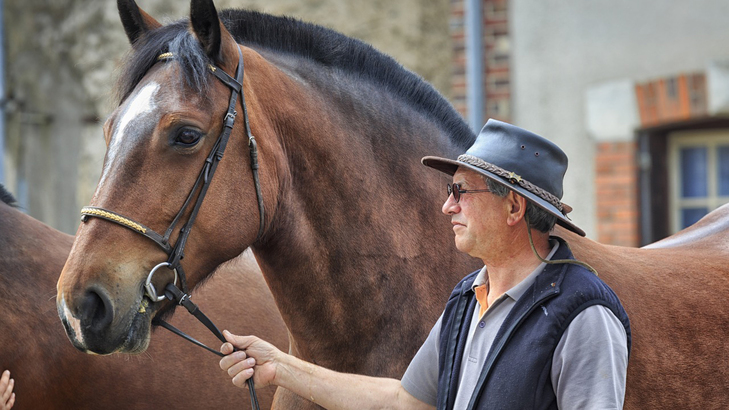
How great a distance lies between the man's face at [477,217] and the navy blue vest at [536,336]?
6.4 inches

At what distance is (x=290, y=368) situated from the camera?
2.33 metres

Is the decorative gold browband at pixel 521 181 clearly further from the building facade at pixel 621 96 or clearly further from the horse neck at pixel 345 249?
the building facade at pixel 621 96

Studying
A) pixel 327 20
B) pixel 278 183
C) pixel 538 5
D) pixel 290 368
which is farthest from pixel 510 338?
pixel 327 20

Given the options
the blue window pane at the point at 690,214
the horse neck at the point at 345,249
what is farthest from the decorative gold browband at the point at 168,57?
the blue window pane at the point at 690,214

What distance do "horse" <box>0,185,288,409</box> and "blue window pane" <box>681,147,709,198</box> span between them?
15.9 ft

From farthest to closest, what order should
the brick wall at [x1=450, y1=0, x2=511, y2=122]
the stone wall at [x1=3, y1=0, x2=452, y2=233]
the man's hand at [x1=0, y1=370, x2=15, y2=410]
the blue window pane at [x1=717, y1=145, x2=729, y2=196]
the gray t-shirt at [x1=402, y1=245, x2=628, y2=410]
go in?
1. the stone wall at [x1=3, y1=0, x2=452, y2=233]
2. the brick wall at [x1=450, y1=0, x2=511, y2=122]
3. the blue window pane at [x1=717, y1=145, x2=729, y2=196]
4. the man's hand at [x1=0, y1=370, x2=15, y2=410]
5. the gray t-shirt at [x1=402, y1=245, x2=628, y2=410]

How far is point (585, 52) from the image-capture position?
7129 mm

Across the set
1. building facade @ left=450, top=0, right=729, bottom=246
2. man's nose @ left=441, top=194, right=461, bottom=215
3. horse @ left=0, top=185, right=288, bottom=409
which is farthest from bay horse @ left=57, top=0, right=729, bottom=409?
building facade @ left=450, top=0, right=729, bottom=246

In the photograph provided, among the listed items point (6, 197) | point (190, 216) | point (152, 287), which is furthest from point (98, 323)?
point (6, 197)

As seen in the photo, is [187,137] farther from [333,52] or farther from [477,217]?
[477,217]

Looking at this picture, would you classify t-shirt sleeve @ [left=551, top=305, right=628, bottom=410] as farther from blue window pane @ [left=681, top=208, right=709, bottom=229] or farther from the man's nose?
blue window pane @ [left=681, top=208, right=709, bottom=229]

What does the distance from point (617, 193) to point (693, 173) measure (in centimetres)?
77

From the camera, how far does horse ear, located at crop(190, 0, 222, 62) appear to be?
7.95 ft

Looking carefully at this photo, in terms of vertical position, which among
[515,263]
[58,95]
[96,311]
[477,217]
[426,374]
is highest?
[58,95]
